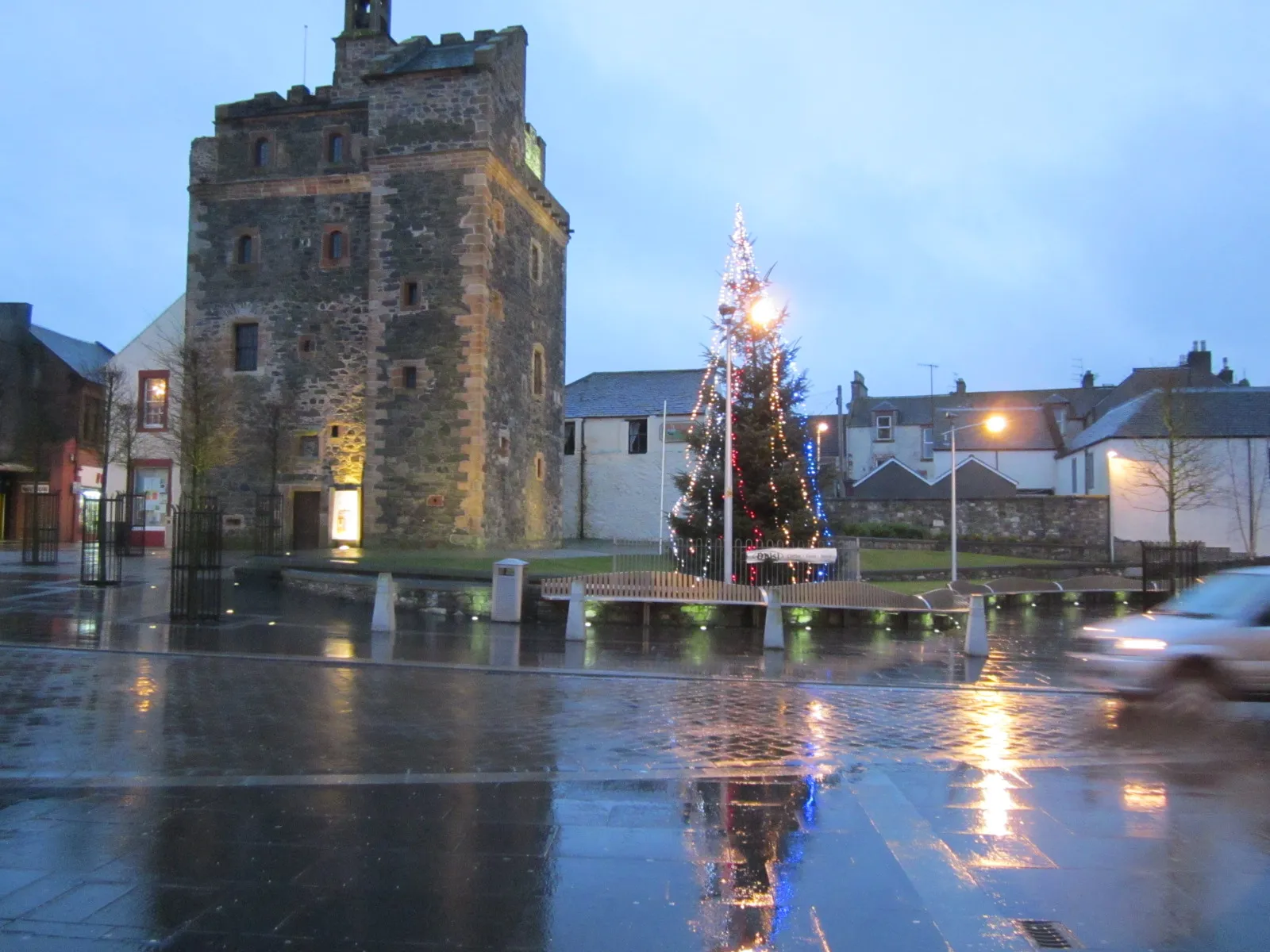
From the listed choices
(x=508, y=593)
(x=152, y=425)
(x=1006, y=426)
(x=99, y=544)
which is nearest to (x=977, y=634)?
(x=508, y=593)

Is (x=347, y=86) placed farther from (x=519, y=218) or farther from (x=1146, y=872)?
→ (x=1146, y=872)

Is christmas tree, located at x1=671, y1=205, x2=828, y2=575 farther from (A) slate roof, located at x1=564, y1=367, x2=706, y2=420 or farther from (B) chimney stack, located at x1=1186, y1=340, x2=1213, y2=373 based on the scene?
(B) chimney stack, located at x1=1186, y1=340, x2=1213, y2=373

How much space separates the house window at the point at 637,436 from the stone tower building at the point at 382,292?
34.8 ft

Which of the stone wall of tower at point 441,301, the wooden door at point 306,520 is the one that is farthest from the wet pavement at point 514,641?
the wooden door at point 306,520

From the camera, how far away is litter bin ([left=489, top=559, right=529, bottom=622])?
18.0 meters

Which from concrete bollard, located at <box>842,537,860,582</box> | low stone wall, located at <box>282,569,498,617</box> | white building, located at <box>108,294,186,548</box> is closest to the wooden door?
white building, located at <box>108,294,186,548</box>

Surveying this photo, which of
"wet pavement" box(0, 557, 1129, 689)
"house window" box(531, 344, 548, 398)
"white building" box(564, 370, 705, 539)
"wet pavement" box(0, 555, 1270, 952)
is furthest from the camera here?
"white building" box(564, 370, 705, 539)

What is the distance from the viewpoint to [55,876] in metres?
5.09

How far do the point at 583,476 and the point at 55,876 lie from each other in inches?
1710

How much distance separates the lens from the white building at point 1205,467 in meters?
42.8

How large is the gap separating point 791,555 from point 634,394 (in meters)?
30.8

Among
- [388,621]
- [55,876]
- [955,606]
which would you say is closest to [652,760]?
[55,876]

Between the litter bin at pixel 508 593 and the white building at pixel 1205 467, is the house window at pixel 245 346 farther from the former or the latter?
the white building at pixel 1205 467

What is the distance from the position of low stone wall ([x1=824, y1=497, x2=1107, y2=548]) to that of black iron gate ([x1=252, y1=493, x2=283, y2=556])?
24.1m
